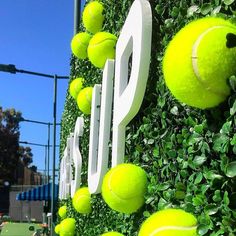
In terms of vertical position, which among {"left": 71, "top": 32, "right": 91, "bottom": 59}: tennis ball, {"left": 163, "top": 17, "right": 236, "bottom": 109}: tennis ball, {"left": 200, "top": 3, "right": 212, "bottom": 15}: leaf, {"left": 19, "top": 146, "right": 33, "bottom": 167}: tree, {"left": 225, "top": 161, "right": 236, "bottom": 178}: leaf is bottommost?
{"left": 225, "top": 161, "right": 236, "bottom": 178}: leaf

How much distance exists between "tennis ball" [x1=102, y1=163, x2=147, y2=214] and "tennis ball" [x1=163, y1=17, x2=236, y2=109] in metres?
1.00

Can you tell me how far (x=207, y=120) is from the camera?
2.05 metres

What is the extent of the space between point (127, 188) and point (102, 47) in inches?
66.6

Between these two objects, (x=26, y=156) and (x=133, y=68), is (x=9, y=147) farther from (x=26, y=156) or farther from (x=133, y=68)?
(x=133, y=68)

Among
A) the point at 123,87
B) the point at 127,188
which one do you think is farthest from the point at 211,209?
the point at 123,87

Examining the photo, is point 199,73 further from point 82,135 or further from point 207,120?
point 82,135

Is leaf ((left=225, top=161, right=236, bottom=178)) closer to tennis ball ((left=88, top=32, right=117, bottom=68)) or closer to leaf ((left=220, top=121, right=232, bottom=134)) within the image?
leaf ((left=220, top=121, right=232, bottom=134))

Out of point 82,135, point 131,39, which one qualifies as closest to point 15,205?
point 82,135

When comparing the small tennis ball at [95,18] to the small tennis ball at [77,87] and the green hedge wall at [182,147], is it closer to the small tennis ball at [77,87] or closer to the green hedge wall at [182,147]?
the green hedge wall at [182,147]

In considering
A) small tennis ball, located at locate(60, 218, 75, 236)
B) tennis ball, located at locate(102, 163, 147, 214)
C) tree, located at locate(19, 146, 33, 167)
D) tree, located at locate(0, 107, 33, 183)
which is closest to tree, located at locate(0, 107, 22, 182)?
tree, located at locate(0, 107, 33, 183)

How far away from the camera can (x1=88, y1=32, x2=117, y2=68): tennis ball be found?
4.19 meters

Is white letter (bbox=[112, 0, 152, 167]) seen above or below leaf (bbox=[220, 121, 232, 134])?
above

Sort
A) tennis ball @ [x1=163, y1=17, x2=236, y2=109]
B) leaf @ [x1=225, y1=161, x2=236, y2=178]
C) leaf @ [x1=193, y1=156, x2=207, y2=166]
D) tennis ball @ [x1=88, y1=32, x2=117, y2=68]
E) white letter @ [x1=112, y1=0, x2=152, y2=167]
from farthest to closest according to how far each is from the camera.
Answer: tennis ball @ [x1=88, y1=32, x2=117, y2=68], white letter @ [x1=112, y1=0, x2=152, y2=167], leaf @ [x1=193, y1=156, x2=207, y2=166], tennis ball @ [x1=163, y1=17, x2=236, y2=109], leaf @ [x1=225, y1=161, x2=236, y2=178]

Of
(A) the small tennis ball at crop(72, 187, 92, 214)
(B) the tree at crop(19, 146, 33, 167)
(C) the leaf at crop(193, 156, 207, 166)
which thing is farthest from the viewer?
(B) the tree at crop(19, 146, 33, 167)
